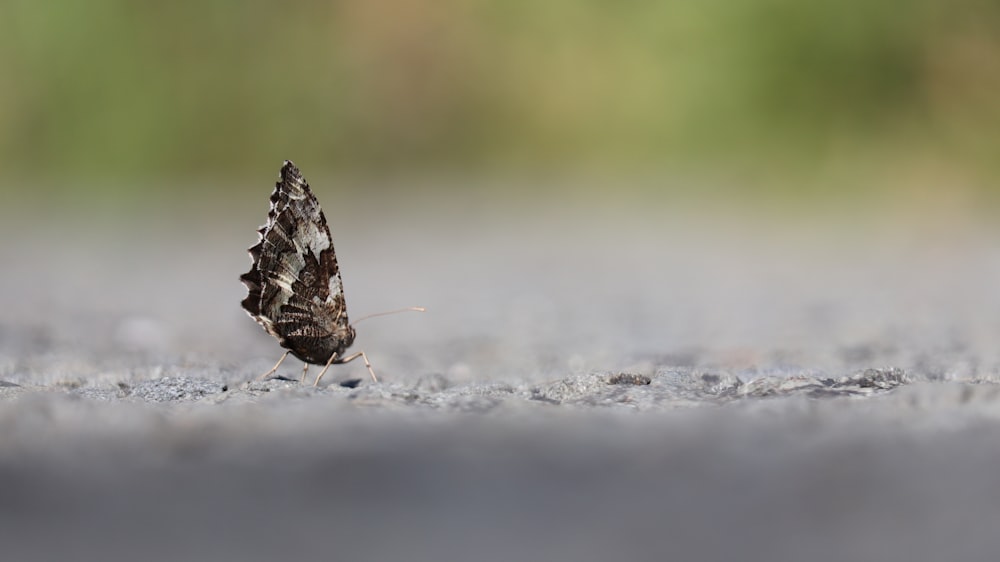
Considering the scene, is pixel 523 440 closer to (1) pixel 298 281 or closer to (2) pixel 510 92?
(1) pixel 298 281

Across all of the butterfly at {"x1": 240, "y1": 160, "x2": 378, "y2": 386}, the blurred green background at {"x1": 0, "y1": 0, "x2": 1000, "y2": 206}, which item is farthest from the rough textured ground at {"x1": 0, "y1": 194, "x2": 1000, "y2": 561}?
the blurred green background at {"x1": 0, "y1": 0, "x2": 1000, "y2": 206}

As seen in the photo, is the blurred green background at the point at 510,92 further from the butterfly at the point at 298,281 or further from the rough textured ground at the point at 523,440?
the butterfly at the point at 298,281

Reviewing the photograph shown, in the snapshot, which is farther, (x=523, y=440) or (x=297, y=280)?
(x=297, y=280)

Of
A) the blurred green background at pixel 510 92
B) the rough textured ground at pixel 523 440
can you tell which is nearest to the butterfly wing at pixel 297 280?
the rough textured ground at pixel 523 440

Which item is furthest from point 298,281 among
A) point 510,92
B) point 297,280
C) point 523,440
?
point 510,92

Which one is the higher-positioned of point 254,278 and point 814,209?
point 814,209

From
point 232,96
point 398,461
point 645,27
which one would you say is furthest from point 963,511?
point 232,96

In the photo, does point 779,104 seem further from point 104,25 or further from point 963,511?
point 963,511
